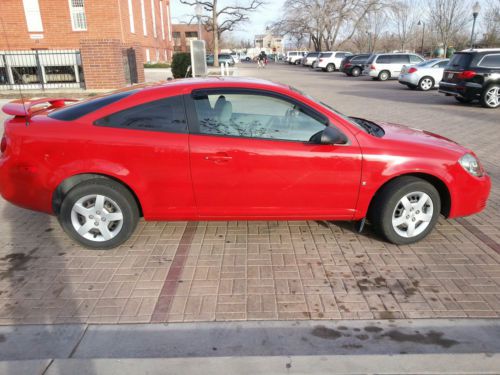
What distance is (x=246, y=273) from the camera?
3.42 m

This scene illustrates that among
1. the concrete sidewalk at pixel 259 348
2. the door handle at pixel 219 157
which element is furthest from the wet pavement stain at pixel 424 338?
the door handle at pixel 219 157

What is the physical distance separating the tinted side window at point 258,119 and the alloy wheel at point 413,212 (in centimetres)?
110

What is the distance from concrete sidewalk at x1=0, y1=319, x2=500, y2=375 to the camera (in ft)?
7.79

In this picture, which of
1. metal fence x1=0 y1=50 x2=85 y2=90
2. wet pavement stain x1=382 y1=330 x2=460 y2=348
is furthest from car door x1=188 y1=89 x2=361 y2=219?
metal fence x1=0 y1=50 x2=85 y2=90

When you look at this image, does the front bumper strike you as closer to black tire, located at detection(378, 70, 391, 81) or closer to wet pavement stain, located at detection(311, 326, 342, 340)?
black tire, located at detection(378, 70, 391, 81)

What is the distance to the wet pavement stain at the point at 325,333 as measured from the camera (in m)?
2.66

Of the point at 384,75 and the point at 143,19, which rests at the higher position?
the point at 143,19

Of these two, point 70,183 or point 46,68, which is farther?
point 46,68

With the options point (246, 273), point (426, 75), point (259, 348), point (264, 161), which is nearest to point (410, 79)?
point (426, 75)

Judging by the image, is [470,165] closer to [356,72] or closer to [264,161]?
[264,161]

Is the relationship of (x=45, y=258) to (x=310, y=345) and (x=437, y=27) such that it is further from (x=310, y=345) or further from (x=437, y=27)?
(x=437, y=27)

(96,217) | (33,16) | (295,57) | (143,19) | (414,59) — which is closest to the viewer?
(96,217)

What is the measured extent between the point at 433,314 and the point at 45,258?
11.1 ft

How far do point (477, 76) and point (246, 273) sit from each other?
12453mm
